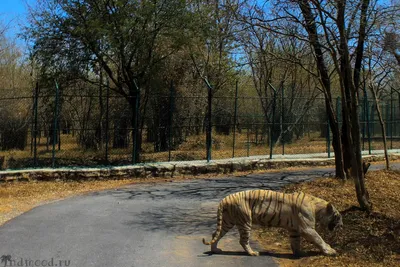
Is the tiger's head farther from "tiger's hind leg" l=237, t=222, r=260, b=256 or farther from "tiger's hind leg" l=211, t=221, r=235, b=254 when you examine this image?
"tiger's hind leg" l=211, t=221, r=235, b=254

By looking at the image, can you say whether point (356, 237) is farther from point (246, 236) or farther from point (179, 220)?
point (179, 220)

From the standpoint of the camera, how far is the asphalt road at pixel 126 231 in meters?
5.41

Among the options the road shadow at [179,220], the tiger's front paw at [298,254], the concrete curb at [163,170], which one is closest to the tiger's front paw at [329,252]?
the tiger's front paw at [298,254]

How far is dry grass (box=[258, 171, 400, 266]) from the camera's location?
5.12m

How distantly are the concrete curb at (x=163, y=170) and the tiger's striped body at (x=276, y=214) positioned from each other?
7710 mm

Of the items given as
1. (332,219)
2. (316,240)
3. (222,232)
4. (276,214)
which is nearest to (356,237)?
(332,219)

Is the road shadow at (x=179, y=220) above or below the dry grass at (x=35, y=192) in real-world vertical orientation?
below

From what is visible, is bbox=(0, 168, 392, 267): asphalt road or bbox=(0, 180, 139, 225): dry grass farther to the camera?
bbox=(0, 180, 139, 225): dry grass

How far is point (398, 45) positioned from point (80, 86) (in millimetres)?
11293

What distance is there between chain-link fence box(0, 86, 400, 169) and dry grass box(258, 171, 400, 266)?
6.62 metres

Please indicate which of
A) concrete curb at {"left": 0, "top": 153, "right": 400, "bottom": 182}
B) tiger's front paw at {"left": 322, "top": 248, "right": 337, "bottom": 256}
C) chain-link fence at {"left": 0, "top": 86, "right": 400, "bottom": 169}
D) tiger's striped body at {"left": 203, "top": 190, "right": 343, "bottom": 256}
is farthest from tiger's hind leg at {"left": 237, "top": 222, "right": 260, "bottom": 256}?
chain-link fence at {"left": 0, "top": 86, "right": 400, "bottom": 169}

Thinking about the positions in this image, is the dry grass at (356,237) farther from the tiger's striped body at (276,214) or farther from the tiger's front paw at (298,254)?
the tiger's striped body at (276,214)

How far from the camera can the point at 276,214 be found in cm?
546

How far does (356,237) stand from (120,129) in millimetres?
10420
